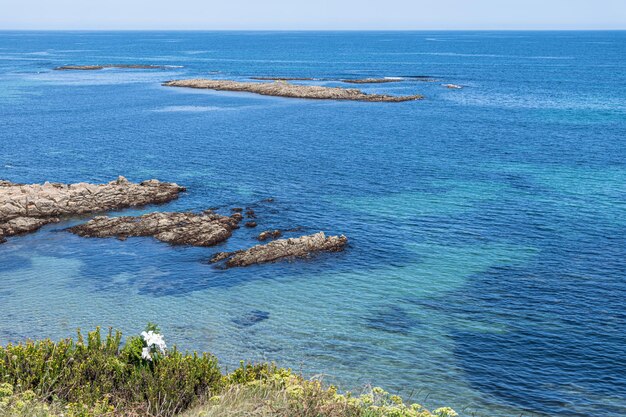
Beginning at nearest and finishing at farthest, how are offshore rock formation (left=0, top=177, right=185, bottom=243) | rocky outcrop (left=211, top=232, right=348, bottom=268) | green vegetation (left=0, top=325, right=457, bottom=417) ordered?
1. green vegetation (left=0, top=325, right=457, bottom=417)
2. rocky outcrop (left=211, top=232, right=348, bottom=268)
3. offshore rock formation (left=0, top=177, right=185, bottom=243)

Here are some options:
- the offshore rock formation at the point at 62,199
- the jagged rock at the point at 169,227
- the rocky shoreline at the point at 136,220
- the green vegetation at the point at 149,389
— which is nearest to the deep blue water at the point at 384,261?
the jagged rock at the point at 169,227

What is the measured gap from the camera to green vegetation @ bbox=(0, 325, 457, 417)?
1881 centimetres

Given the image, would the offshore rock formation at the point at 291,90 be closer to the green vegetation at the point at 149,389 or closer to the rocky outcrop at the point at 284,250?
the rocky outcrop at the point at 284,250

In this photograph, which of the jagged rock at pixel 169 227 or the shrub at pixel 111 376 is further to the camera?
the jagged rock at pixel 169 227

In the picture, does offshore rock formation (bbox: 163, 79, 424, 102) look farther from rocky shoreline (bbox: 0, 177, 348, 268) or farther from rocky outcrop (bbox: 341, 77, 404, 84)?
rocky shoreline (bbox: 0, 177, 348, 268)

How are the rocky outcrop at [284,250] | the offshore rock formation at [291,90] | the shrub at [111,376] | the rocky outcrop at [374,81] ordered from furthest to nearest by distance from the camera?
the rocky outcrop at [374,81] < the offshore rock formation at [291,90] < the rocky outcrop at [284,250] < the shrub at [111,376]

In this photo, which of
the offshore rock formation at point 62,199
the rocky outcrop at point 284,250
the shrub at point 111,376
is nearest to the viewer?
the shrub at point 111,376

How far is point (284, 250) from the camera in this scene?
4700 centimetres

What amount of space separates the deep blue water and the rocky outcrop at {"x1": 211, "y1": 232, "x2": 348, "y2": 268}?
3.73ft

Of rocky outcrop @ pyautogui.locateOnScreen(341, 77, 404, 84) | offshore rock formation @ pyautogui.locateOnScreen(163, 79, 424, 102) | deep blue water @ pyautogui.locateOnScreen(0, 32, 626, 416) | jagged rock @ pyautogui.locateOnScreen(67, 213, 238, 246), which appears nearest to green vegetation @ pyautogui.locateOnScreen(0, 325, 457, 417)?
deep blue water @ pyautogui.locateOnScreen(0, 32, 626, 416)

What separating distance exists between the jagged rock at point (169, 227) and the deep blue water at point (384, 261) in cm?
133

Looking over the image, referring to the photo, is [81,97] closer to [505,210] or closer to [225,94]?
[225,94]

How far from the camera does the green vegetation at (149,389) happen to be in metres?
18.8

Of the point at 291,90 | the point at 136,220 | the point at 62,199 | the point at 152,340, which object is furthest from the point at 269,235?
the point at 291,90
